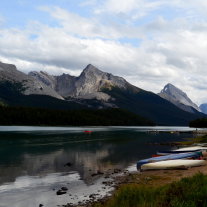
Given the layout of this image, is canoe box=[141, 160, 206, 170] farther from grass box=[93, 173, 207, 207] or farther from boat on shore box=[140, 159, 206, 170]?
grass box=[93, 173, 207, 207]

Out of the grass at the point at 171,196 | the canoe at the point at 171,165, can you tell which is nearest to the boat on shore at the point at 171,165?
the canoe at the point at 171,165

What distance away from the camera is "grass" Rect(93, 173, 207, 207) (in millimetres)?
14420

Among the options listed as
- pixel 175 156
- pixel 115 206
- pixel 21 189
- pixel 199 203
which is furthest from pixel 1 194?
pixel 175 156

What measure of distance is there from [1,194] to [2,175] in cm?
1145

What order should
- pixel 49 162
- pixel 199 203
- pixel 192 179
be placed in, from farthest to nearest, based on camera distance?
pixel 49 162
pixel 192 179
pixel 199 203

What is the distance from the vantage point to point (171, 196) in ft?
52.4

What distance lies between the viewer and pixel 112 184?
112ft

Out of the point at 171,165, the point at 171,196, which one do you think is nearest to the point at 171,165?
the point at 171,165

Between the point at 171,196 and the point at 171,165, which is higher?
the point at 171,196

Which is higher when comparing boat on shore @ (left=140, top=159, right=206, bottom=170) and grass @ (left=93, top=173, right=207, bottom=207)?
grass @ (left=93, top=173, right=207, bottom=207)

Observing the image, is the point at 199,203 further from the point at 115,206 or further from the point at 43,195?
the point at 43,195

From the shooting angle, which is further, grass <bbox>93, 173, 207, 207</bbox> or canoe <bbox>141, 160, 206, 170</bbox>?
canoe <bbox>141, 160, 206, 170</bbox>

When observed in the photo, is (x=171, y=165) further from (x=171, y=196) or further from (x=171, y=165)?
(x=171, y=196)

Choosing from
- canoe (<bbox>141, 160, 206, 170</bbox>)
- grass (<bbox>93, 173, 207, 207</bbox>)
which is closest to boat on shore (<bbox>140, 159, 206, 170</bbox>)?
canoe (<bbox>141, 160, 206, 170</bbox>)
